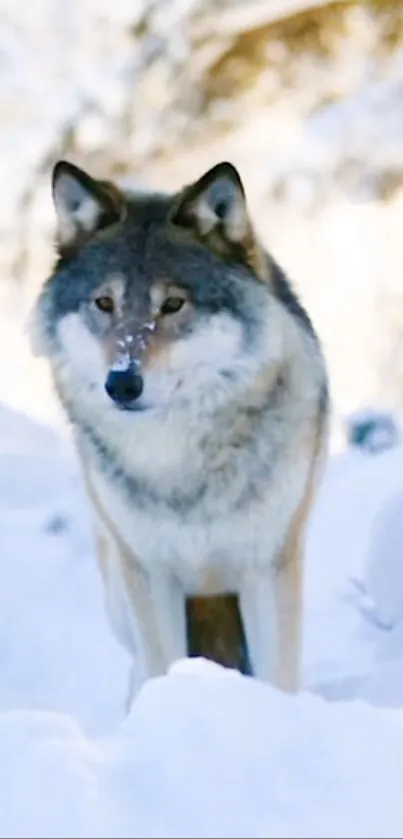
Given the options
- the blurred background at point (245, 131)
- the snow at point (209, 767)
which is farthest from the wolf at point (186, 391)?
the blurred background at point (245, 131)

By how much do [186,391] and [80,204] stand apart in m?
0.41

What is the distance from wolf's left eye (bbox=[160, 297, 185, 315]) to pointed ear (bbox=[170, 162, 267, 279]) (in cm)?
14

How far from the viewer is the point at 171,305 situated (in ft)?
7.28

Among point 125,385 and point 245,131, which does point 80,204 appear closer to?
point 125,385

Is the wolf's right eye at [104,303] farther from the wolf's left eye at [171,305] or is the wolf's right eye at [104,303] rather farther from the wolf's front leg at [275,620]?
the wolf's front leg at [275,620]

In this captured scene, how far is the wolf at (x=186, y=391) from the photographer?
2.22 metres

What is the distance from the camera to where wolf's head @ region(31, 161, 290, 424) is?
2.19m

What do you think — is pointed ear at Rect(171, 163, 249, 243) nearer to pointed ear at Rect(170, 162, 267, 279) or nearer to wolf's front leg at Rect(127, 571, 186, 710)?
pointed ear at Rect(170, 162, 267, 279)

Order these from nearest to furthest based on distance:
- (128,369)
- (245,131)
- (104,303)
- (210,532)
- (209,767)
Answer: (209,767), (128,369), (104,303), (210,532), (245,131)

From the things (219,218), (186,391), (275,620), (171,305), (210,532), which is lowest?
(275,620)

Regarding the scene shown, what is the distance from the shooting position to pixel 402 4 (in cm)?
550

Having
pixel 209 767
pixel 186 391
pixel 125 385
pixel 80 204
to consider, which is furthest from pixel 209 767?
pixel 80 204

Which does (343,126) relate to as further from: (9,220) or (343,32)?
(9,220)

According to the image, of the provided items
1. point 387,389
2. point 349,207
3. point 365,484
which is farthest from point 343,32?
point 365,484
